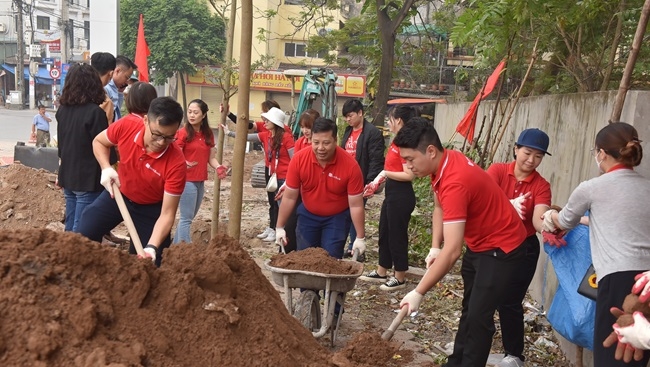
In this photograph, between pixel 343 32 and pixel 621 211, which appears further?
pixel 343 32

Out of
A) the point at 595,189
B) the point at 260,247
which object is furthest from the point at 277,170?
the point at 595,189

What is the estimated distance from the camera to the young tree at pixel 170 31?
37.1 m

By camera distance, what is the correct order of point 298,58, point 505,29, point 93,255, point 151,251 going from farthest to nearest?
point 298,58 < point 505,29 < point 151,251 < point 93,255

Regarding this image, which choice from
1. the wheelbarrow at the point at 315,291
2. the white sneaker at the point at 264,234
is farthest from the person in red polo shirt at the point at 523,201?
the white sneaker at the point at 264,234

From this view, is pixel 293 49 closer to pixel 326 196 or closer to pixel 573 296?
pixel 326 196

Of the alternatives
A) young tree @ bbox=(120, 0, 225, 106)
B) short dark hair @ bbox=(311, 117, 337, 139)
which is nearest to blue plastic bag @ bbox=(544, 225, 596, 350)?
short dark hair @ bbox=(311, 117, 337, 139)

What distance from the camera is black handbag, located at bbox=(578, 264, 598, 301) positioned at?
3.91 m

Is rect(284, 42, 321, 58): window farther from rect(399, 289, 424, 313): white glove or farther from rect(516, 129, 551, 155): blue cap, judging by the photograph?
rect(399, 289, 424, 313): white glove

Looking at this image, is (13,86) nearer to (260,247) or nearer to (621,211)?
(260,247)

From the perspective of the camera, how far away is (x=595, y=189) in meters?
3.60

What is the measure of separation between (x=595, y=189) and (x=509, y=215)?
27.5 inches

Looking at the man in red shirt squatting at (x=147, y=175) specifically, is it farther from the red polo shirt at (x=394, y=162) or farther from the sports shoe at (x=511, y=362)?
the red polo shirt at (x=394, y=162)

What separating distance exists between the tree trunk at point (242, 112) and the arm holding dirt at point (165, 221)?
0.58m

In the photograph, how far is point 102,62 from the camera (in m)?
6.49
